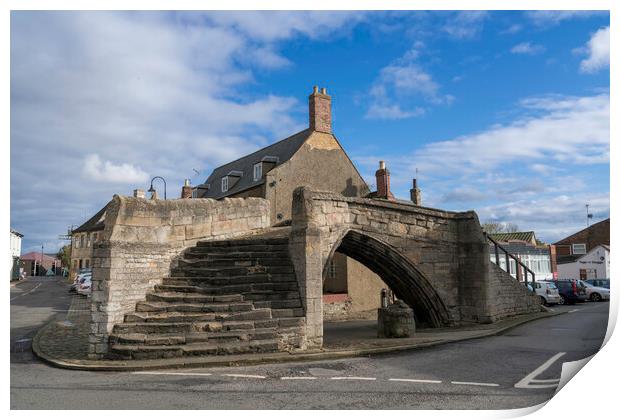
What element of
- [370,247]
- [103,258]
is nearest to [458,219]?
[370,247]

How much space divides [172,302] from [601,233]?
3545 centimetres

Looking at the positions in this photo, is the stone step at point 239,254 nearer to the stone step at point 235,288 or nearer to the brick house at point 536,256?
the stone step at point 235,288

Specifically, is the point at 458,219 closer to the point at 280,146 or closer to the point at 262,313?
the point at 262,313

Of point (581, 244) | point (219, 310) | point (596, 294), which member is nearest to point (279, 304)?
point (219, 310)

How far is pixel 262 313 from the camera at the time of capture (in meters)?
9.45

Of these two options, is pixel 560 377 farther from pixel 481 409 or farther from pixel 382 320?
pixel 382 320

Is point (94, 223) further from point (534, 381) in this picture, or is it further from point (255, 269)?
point (534, 381)

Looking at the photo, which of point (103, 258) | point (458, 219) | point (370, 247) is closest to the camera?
point (103, 258)

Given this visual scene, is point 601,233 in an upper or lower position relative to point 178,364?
upper

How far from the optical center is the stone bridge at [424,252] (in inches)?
481

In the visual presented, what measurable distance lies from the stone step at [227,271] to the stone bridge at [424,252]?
1394 millimetres
